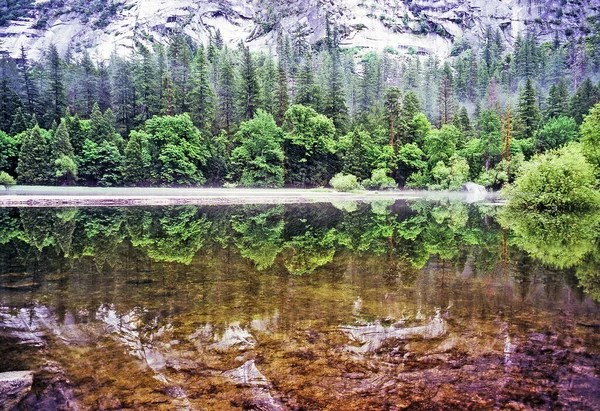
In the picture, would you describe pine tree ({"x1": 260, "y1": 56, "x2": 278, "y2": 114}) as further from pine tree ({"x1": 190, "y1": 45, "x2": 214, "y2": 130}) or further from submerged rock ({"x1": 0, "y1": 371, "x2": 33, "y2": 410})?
submerged rock ({"x1": 0, "y1": 371, "x2": 33, "y2": 410})

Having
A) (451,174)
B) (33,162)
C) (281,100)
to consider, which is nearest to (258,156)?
(281,100)

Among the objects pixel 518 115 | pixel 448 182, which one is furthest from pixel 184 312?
pixel 518 115

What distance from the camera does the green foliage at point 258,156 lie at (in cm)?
5138

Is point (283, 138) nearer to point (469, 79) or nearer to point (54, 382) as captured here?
point (54, 382)

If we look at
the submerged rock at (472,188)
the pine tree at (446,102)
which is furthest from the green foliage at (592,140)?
the pine tree at (446,102)

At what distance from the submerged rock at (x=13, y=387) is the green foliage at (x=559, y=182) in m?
27.0

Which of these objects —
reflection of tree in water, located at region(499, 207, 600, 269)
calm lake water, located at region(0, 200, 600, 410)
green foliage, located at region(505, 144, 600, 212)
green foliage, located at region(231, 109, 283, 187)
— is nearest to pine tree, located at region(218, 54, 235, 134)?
green foliage, located at region(231, 109, 283, 187)

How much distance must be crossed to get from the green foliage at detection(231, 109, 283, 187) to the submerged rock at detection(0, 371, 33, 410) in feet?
152

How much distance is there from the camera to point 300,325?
22.2ft

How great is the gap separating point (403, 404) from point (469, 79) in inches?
4640

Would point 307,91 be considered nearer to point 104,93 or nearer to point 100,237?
point 104,93

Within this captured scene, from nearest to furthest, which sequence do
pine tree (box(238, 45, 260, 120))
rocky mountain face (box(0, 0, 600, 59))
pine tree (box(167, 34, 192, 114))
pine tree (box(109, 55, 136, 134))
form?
pine tree (box(167, 34, 192, 114)) < pine tree (box(238, 45, 260, 120)) < pine tree (box(109, 55, 136, 134)) < rocky mountain face (box(0, 0, 600, 59))

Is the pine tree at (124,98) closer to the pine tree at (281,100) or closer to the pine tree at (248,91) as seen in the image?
the pine tree at (248,91)

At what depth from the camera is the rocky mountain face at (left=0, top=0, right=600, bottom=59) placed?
140m
